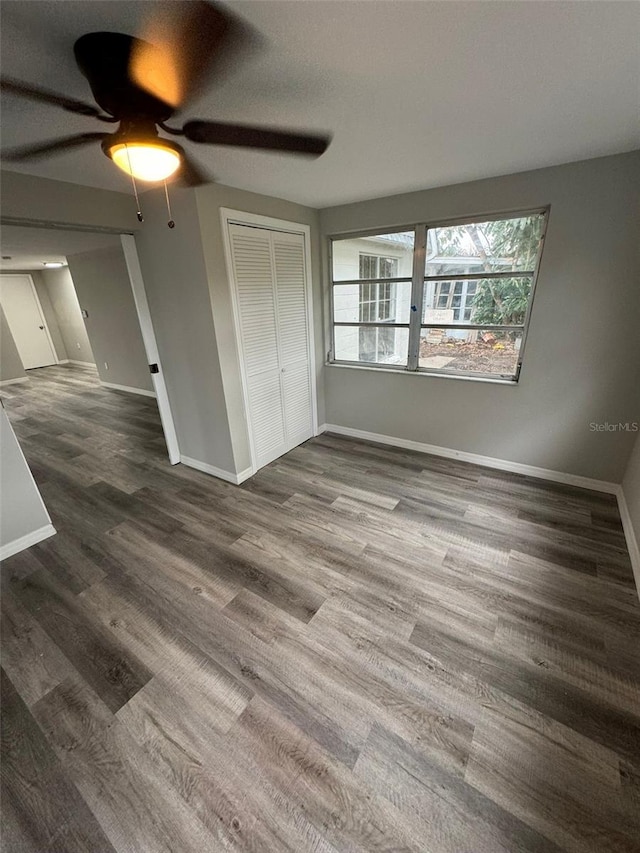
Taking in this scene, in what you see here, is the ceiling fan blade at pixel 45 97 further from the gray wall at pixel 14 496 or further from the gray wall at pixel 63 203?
the gray wall at pixel 14 496

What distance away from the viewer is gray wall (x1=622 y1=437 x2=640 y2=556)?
2.12 metres

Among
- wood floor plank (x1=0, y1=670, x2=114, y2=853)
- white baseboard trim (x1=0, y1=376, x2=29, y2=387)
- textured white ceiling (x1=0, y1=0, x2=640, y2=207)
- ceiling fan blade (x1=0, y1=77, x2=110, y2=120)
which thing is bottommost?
wood floor plank (x1=0, y1=670, x2=114, y2=853)

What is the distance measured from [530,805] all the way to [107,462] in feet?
12.9

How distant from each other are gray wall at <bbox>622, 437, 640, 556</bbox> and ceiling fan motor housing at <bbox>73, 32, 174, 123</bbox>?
128 inches

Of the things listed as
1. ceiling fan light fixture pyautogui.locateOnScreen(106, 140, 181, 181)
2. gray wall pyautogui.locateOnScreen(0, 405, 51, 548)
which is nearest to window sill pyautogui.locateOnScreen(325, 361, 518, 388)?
ceiling fan light fixture pyautogui.locateOnScreen(106, 140, 181, 181)

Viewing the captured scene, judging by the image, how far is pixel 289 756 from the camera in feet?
4.03

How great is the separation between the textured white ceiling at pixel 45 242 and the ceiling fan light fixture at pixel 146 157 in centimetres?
249

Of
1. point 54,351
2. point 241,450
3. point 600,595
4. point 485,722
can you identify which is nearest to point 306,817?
point 485,722

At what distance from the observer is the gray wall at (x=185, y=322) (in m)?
2.44

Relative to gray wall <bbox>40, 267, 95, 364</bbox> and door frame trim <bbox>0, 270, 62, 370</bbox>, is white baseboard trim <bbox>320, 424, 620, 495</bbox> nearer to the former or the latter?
gray wall <bbox>40, 267, 95, 364</bbox>

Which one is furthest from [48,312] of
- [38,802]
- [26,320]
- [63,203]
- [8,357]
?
[38,802]

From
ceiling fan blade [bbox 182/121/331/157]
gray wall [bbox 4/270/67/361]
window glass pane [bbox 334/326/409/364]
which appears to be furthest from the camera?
gray wall [bbox 4/270/67/361]

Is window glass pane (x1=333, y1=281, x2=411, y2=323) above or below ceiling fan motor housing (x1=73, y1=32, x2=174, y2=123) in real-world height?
below

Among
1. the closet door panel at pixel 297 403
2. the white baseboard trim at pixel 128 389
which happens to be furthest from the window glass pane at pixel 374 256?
the white baseboard trim at pixel 128 389
